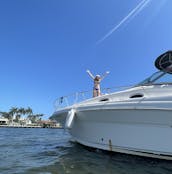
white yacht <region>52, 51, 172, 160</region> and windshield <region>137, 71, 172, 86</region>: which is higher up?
windshield <region>137, 71, 172, 86</region>

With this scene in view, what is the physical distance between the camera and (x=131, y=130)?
5.88m

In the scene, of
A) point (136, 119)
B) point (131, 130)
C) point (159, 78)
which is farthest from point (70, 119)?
point (159, 78)

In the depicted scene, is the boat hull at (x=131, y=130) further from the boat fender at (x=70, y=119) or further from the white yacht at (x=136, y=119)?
the boat fender at (x=70, y=119)

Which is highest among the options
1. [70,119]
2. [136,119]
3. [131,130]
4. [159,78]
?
[159,78]

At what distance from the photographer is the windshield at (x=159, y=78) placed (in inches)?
252

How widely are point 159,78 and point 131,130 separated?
1844mm

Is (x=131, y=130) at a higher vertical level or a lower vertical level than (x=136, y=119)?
lower

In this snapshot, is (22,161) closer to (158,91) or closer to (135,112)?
(135,112)

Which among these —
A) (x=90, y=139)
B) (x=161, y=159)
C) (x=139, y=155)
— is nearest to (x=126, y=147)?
Result: (x=139, y=155)

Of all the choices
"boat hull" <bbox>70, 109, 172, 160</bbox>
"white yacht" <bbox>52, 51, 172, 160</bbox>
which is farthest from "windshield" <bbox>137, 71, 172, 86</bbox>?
"boat hull" <bbox>70, 109, 172, 160</bbox>

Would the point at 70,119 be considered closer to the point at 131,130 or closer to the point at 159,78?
the point at 131,130

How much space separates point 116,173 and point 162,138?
→ 1364 mm

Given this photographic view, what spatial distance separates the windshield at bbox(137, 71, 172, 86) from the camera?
6402 millimetres

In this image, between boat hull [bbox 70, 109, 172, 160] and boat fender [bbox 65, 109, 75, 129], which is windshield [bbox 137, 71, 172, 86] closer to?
boat hull [bbox 70, 109, 172, 160]
